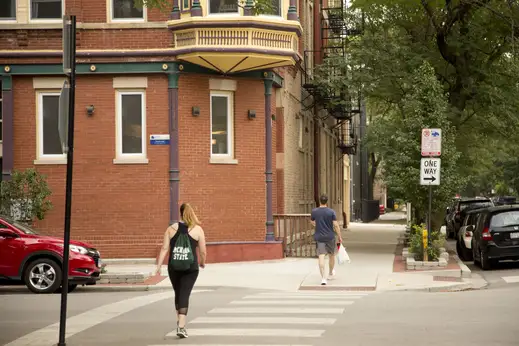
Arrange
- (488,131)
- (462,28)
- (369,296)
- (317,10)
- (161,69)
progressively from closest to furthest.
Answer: (369,296)
(161,69)
(462,28)
(488,131)
(317,10)

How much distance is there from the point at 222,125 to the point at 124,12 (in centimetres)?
354

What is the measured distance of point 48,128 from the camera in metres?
24.7

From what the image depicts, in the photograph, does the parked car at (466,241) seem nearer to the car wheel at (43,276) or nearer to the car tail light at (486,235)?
the car tail light at (486,235)

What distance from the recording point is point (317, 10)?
35844 mm

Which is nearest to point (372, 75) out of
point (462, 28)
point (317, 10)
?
point (462, 28)

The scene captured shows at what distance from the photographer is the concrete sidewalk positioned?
1944 cm

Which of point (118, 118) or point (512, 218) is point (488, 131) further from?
point (118, 118)

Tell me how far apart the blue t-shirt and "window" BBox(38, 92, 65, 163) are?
7.61 m

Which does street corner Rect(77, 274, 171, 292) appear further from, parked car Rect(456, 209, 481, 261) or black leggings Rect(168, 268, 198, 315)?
parked car Rect(456, 209, 481, 261)

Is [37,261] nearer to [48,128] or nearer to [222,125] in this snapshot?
[48,128]

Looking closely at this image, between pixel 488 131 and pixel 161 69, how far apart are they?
40.9ft

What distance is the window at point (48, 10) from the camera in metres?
24.5

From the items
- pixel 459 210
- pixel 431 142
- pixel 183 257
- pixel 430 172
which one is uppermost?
pixel 431 142

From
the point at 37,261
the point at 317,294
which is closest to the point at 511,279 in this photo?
the point at 317,294
